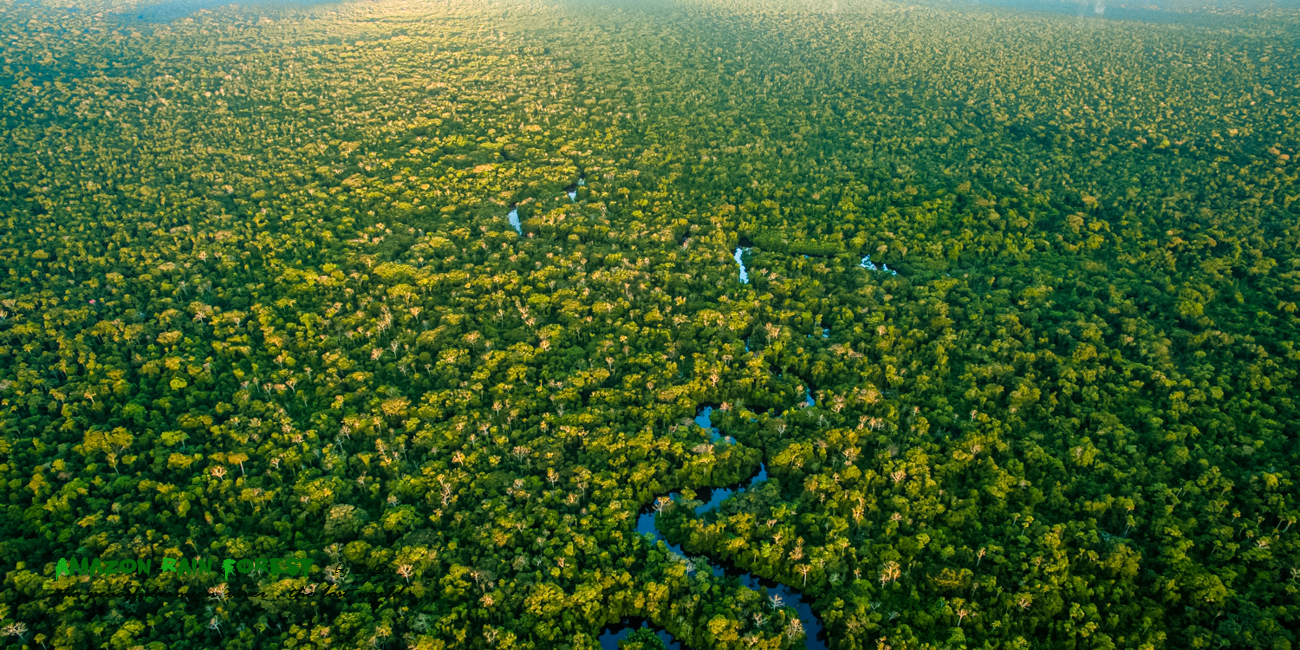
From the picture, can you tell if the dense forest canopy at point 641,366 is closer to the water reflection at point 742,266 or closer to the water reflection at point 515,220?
the water reflection at point 515,220

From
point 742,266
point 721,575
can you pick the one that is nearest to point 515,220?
point 742,266

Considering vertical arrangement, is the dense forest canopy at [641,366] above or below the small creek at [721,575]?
above

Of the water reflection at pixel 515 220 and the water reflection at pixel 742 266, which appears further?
the water reflection at pixel 515 220

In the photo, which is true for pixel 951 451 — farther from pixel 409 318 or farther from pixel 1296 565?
pixel 409 318

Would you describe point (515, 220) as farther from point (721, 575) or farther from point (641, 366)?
point (721, 575)

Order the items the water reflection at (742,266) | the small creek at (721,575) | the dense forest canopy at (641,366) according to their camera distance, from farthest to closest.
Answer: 1. the water reflection at (742,266)
2. the small creek at (721,575)
3. the dense forest canopy at (641,366)

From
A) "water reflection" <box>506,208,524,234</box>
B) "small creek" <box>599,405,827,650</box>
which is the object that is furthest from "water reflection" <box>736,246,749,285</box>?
"small creek" <box>599,405,827,650</box>

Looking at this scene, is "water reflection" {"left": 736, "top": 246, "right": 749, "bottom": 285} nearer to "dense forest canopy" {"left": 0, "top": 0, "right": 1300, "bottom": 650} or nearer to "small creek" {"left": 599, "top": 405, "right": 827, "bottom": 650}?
"dense forest canopy" {"left": 0, "top": 0, "right": 1300, "bottom": 650}

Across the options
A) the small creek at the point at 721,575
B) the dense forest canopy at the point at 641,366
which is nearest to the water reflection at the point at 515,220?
the dense forest canopy at the point at 641,366
